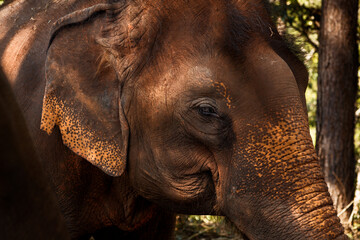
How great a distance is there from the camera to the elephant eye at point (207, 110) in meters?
2.31

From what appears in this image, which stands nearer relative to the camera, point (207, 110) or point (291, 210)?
point (291, 210)

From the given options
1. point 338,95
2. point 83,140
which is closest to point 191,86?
point 83,140

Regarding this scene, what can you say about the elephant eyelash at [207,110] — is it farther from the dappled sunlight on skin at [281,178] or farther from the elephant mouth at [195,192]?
the elephant mouth at [195,192]

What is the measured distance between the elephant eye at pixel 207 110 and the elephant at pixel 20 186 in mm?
1415

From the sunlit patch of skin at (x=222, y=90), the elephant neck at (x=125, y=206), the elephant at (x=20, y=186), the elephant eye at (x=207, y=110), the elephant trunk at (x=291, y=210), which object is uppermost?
the elephant at (x=20, y=186)

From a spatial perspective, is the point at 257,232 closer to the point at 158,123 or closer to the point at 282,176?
the point at 282,176

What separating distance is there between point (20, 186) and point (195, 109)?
151 centimetres

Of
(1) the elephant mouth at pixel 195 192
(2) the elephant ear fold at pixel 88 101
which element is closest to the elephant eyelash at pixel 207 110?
(1) the elephant mouth at pixel 195 192

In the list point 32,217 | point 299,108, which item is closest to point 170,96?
point 299,108

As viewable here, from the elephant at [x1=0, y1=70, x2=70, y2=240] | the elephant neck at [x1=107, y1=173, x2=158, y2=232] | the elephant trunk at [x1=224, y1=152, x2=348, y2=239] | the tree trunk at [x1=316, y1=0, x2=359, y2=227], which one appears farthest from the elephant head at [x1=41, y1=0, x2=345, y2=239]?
the tree trunk at [x1=316, y1=0, x2=359, y2=227]

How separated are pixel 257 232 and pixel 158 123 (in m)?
0.64

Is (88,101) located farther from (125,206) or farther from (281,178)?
(281,178)

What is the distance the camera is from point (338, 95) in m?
4.86

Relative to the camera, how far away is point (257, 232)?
2.19m
